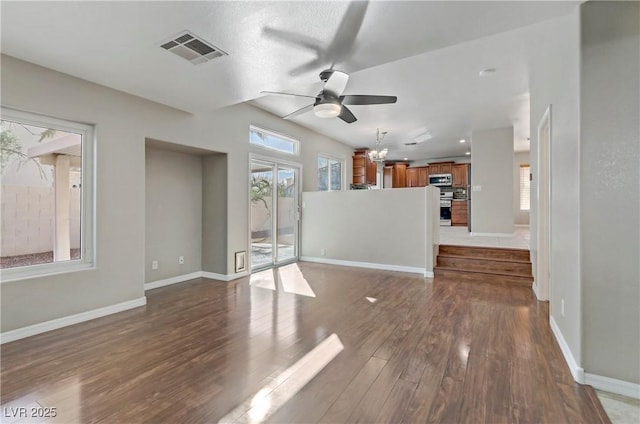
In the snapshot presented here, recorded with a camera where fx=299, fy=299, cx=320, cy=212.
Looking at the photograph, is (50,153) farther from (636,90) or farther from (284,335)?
(636,90)

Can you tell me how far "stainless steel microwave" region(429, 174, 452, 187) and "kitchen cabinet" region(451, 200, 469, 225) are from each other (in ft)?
2.37

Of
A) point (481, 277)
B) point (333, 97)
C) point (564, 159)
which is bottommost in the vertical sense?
point (481, 277)

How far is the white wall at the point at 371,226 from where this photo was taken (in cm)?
550

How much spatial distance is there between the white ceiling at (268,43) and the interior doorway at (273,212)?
1.88 metres

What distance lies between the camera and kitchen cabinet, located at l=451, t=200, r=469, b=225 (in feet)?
34.3

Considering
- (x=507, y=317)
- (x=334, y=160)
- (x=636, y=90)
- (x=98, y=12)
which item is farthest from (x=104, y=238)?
(x=334, y=160)

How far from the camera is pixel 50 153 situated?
3.23 meters

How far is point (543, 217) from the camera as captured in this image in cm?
380

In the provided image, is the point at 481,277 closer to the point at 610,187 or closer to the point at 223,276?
the point at 610,187

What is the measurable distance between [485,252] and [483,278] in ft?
1.99

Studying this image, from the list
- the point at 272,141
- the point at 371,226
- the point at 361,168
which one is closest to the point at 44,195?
the point at 272,141

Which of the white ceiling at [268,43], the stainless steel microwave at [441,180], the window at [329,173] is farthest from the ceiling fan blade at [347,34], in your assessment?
the stainless steel microwave at [441,180]

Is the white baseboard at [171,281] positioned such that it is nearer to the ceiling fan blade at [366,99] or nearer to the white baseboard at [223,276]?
the white baseboard at [223,276]

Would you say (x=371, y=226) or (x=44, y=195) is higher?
(x=44, y=195)
